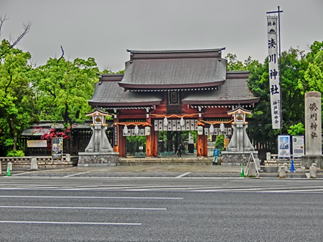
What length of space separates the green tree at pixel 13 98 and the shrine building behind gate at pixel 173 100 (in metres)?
5.86

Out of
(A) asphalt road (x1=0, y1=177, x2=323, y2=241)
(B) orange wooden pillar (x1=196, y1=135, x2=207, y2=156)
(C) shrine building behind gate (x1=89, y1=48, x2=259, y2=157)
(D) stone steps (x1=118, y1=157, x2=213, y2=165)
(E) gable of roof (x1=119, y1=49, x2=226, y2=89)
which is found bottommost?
(A) asphalt road (x1=0, y1=177, x2=323, y2=241)

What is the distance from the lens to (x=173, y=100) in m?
40.7

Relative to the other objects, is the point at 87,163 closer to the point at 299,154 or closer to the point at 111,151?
the point at 111,151

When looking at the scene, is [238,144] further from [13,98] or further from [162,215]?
[162,215]

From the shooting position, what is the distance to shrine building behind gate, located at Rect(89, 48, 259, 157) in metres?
39.0

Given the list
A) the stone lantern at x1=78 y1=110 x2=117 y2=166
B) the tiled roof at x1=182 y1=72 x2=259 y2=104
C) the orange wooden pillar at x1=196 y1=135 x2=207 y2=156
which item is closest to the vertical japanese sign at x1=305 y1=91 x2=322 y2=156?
the tiled roof at x1=182 y1=72 x2=259 y2=104

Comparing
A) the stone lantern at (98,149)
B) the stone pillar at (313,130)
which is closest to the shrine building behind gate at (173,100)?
the stone lantern at (98,149)

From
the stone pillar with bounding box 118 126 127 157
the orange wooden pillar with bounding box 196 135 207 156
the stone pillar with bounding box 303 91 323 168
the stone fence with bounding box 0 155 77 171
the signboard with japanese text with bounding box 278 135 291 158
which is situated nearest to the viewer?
the signboard with japanese text with bounding box 278 135 291 158

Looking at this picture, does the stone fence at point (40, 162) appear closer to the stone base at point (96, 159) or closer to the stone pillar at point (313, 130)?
the stone base at point (96, 159)

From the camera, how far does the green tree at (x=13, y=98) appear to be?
121ft

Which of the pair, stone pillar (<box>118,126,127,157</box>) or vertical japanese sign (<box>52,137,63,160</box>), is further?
stone pillar (<box>118,126,127,157</box>)

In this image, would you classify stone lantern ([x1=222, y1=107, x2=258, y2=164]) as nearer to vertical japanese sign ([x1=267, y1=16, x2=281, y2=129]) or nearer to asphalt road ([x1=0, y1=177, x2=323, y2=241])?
vertical japanese sign ([x1=267, y1=16, x2=281, y2=129])

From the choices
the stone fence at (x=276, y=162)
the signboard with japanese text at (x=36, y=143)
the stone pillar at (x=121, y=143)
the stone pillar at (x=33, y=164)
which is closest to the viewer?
the stone fence at (x=276, y=162)

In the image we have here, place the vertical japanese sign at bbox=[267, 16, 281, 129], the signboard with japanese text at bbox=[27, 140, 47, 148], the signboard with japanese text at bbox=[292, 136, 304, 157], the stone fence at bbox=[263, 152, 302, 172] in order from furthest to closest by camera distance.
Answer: the signboard with japanese text at bbox=[27, 140, 47, 148] < the vertical japanese sign at bbox=[267, 16, 281, 129] < the stone fence at bbox=[263, 152, 302, 172] < the signboard with japanese text at bbox=[292, 136, 304, 157]
